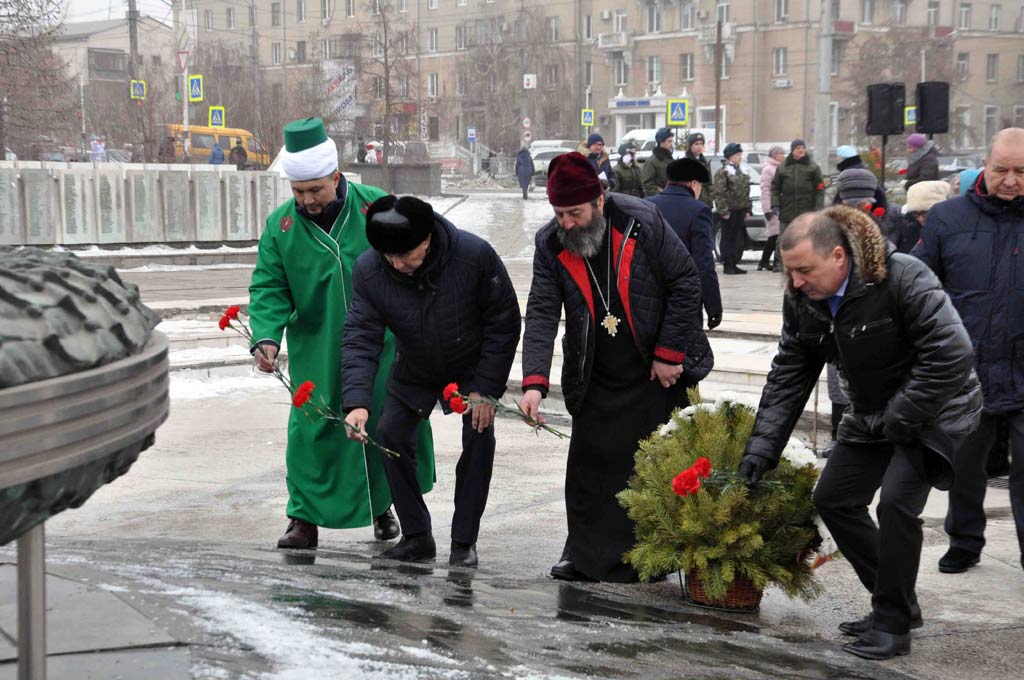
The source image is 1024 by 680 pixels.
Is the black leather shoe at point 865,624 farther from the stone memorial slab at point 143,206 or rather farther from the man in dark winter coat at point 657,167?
the stone memorial slab at point 143,206

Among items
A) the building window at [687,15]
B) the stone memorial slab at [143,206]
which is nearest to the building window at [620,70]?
the building window at [687,15]

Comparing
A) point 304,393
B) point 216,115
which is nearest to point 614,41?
point 216,115

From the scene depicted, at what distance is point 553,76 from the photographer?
76.6 meters

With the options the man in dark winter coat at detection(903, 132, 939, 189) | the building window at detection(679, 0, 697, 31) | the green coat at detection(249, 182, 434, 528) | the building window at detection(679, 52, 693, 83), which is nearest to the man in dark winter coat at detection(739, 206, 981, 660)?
the green coat at detection(249, 182, 434, 528)

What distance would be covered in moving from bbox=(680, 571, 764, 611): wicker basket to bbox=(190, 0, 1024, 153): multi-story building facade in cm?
5665

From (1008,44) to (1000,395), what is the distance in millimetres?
75891

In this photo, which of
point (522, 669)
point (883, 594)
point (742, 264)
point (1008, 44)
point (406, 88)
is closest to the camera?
point (522, 669)

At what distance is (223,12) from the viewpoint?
308 ft

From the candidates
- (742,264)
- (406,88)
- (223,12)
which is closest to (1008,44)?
(406,88)

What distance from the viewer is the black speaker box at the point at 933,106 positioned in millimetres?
17047

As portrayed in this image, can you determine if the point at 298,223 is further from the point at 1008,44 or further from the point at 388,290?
the point at 1008,44

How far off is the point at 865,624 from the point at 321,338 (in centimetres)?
275

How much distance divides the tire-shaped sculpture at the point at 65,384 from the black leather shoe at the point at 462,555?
127 inches

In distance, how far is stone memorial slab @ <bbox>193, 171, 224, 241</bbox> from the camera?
2384 centimetres
